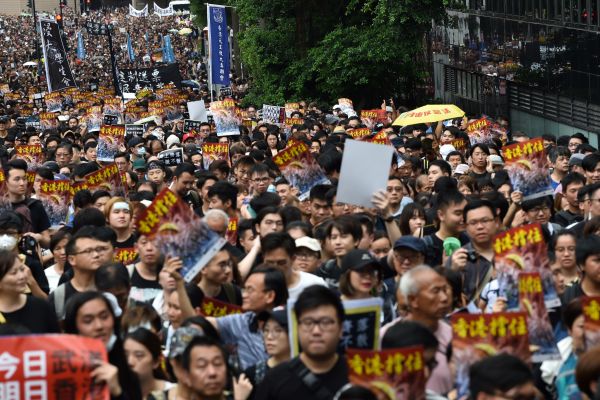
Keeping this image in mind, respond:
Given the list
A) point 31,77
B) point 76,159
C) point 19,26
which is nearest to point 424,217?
point 76,159

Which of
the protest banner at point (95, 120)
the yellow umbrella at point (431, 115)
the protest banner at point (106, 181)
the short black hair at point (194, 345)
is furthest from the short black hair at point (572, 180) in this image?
the protest banner at point (95, 120)

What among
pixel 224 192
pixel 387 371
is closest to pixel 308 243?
pixel 224 192

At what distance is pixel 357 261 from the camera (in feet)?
27.5

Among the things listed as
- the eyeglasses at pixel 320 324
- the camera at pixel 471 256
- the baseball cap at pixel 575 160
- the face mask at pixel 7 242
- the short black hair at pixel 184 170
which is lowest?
the baseball cap at pixel 575 160

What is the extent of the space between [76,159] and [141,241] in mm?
9747

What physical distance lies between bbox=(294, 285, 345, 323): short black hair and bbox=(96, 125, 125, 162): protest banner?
40.9 feet

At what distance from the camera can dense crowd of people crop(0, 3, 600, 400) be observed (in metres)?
6.66

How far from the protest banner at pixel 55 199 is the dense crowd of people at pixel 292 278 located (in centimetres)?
26

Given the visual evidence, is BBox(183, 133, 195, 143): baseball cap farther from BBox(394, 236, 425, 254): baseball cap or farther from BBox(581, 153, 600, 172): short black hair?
BBox(394, 236, 425, 254): baseball cap

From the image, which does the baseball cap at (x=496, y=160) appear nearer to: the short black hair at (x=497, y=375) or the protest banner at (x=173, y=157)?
the protest banner at (x=173, y=157)

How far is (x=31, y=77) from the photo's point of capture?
62625mm

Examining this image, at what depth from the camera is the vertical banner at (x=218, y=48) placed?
31969 mm

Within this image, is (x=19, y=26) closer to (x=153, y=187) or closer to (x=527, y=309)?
(x=153, y=187)

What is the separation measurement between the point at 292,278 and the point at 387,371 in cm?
271
